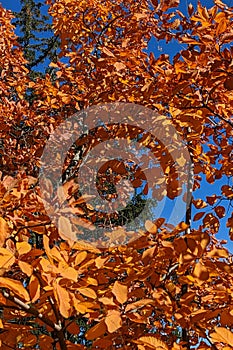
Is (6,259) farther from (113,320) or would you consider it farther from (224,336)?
(224,336)

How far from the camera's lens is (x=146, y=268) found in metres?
1.31

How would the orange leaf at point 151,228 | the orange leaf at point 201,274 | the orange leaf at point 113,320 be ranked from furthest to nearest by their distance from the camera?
1. the orange leaf at point 151,228
2. the orange leaf at point 201,274
3. the orange leaf at point 113,320

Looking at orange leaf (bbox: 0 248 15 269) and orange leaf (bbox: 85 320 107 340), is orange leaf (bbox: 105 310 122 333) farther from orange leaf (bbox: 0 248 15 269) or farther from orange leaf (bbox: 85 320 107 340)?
orange leaf (bbox: 0 248 15 269)

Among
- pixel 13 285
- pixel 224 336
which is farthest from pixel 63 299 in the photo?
pixel 224 336

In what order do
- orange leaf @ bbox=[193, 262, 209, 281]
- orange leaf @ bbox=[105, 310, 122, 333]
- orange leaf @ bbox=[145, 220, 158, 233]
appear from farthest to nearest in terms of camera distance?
orange leaf @ bbox=[145, 220, 158, 233]
orange leaf @ bbox=[193, 262, 209, 281]
orange leaf @ bbox=[105, 310, 122, 333]

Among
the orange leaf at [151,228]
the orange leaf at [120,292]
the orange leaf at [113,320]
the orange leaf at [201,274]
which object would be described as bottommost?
the orange leaf at [113,320]

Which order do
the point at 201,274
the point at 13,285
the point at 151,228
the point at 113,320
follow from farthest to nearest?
1. the point at 151,228
2. the point at 201,274
3. the point at 113,320
4. the point at 13,285

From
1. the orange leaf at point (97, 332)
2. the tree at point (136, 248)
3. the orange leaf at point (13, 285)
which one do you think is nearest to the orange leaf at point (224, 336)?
the tree at point (136, 248)

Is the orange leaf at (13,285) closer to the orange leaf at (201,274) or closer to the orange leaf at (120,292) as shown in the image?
the orange leaf at (120,292)

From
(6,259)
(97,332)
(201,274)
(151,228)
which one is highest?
(151,228)

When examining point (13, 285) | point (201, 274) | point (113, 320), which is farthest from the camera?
point (201, 274)

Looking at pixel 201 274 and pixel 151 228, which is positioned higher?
pixel 151 228

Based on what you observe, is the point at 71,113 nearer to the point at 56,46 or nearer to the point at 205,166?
the point at 205,166

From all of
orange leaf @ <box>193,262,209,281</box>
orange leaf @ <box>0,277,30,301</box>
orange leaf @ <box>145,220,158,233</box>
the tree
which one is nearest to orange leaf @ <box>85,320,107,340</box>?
the tree
